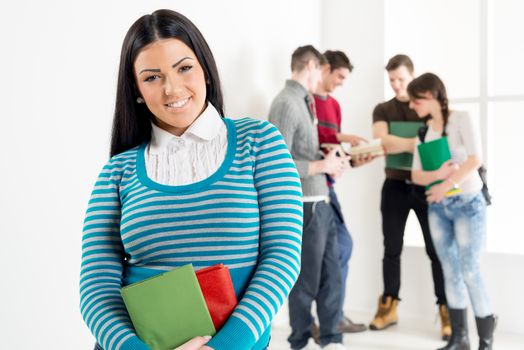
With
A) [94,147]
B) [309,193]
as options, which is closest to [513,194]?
[309,193]

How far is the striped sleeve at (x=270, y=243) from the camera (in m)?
1.04

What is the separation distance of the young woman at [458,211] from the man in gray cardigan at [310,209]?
1.62 feet

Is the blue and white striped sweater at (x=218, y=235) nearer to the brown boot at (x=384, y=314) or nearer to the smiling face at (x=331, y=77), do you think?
the smiling face at (x=331, y=77)

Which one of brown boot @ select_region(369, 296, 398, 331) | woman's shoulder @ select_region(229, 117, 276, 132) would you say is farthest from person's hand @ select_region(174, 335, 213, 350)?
brown boot @ select_region(369, 296, 398, 331)

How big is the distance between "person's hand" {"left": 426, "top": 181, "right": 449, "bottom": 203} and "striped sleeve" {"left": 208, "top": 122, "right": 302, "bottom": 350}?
1.99m

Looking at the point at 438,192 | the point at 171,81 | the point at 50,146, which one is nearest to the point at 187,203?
the point at 171,81

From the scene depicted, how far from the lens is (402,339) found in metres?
3.41

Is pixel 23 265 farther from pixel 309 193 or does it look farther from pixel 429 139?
pixel 429 139

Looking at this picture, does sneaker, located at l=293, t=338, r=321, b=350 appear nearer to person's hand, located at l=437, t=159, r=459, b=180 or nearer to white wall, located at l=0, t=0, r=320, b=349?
person's hand, located at l=437, t=159, r=459, b=180

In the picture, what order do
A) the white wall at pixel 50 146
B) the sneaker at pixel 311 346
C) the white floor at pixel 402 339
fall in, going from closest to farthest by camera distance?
the white wall at pixel 50 146 < the sneaker at pixel 311 346 < the white floor at pixel 402 339

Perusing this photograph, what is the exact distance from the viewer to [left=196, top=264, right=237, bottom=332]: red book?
1037 mm

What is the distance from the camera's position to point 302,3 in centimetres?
376

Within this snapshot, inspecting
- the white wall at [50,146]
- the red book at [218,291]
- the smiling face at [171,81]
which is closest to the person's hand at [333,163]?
the white wall at [50,146]

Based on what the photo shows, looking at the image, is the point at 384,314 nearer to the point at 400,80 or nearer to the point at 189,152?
the point at 400,80
